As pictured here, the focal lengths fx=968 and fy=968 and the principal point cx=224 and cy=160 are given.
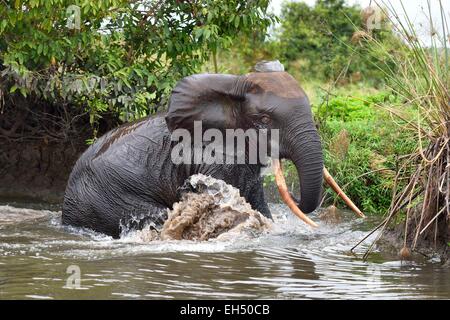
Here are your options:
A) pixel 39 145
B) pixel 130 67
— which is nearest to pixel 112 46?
pixel 130 67

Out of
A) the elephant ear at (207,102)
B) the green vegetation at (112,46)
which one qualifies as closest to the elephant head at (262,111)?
the elephant ear at (207,102)

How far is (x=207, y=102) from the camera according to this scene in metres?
9.25

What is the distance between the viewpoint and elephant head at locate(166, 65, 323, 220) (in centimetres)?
840

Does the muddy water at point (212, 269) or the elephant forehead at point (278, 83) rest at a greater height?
the elephant forehead at point (278, 83)

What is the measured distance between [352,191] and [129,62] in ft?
10.3

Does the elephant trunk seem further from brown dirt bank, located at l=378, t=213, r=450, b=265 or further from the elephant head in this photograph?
brown dirt bank, located at l=378, t=213, r=450, b=265

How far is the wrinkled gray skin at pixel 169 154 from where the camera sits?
8609 mm

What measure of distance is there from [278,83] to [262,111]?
0.97 feet

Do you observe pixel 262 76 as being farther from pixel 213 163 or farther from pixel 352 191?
pixel 352 191

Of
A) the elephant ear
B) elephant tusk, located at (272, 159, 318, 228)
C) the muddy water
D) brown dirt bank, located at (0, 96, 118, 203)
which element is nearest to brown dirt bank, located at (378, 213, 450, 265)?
the muddy water

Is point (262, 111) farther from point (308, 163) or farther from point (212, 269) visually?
point (212, 269)

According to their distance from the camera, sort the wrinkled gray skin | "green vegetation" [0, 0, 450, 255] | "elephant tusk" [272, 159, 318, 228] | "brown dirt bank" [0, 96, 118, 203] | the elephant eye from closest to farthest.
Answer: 1. "elephant tusk" [272, 159, 318, 228]
2. the wrinkled gray skin
3. the elephant eye
4. "green vegetation" [0, 0, 450, 255]
5. "brown dirt bank" [0, 96, 118, 203]

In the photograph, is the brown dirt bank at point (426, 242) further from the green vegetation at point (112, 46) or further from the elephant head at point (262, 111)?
the green vegetation at point (112, 46)

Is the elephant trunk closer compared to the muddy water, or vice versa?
the muddy water
